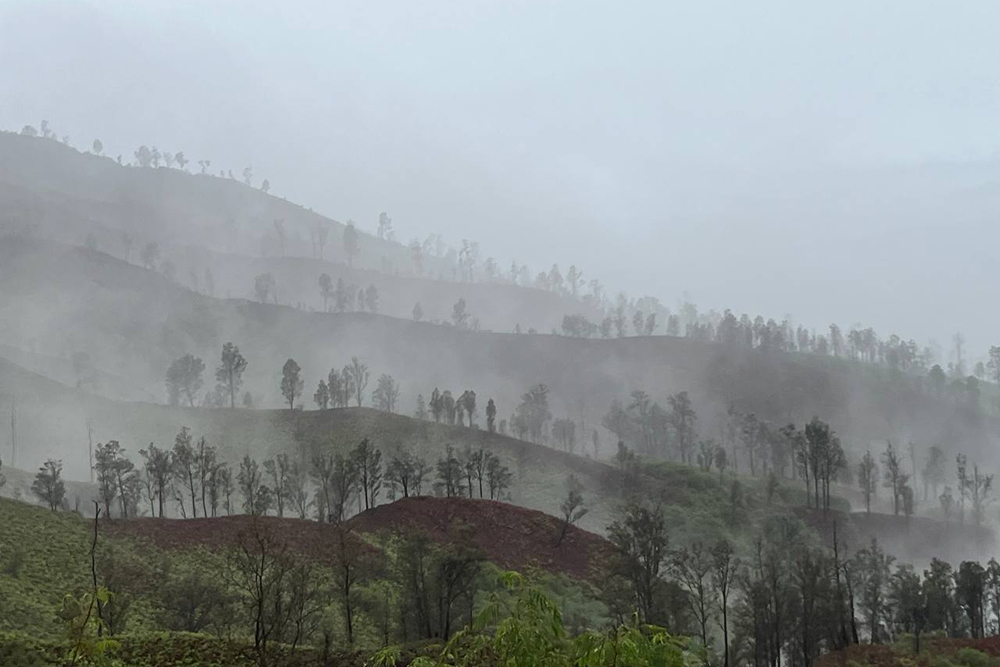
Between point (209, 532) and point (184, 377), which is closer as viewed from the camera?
point (209, 532)

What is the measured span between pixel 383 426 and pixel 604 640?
465 ft

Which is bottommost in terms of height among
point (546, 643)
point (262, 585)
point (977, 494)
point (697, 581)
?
point (977, 494)

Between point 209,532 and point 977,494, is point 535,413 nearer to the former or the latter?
point 977,494

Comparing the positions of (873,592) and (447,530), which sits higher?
(447,530)

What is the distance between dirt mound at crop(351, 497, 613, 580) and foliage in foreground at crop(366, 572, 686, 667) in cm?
7363

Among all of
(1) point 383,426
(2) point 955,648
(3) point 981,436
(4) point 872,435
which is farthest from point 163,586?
(3) point 981,436

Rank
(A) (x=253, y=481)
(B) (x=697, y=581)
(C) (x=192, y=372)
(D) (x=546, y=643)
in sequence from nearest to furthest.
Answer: (D) (x=546, y=643) → (B) (x=697, y=581) → (A) (x=253, y=481) → (C) (x=192, y=372)

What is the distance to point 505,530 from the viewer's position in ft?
282

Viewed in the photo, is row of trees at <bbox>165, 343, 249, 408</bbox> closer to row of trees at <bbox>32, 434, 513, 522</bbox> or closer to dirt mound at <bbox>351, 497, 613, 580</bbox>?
row of trees at <bbox>32, 434, 513, 522</bbox>

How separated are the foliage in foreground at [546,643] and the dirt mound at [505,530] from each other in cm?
7363

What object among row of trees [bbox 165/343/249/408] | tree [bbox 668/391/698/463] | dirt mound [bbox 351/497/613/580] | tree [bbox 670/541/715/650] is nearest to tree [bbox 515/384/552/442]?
tree [bbox 668/391/698/463]

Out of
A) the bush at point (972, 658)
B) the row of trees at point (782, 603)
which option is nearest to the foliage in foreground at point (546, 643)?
the bush at point (972, 658)

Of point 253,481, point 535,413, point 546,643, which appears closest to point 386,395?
point 535,413

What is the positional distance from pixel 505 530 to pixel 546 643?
82.4 metres
